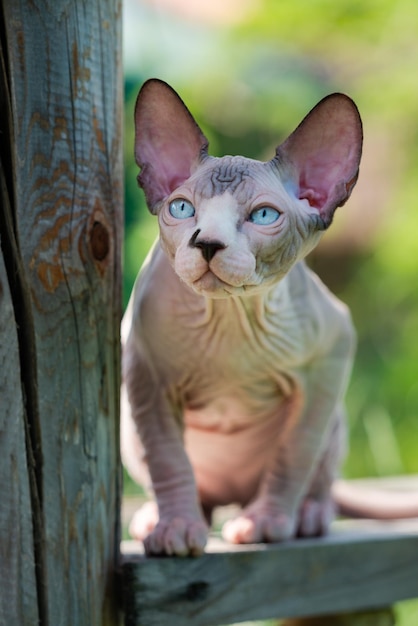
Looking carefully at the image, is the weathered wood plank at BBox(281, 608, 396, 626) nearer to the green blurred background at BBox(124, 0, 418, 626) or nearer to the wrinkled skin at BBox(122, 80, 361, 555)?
the wrinkled skin at BBox(122, 80, 361, 555)

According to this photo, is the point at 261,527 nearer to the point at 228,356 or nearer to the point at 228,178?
the point at 228,356

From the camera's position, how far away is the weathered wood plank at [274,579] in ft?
5.17

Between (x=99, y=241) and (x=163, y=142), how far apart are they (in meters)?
0.20

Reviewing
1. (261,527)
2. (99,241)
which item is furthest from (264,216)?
(261,527)

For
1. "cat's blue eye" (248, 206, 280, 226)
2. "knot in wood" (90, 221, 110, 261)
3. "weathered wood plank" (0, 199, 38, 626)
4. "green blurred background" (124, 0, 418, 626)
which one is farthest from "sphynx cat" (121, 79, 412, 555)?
"green blurred background" (124, 0, 418, 626)

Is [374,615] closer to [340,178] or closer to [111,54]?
[340,178]

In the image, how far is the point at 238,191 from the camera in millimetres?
1308

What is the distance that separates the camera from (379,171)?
5.74 meters

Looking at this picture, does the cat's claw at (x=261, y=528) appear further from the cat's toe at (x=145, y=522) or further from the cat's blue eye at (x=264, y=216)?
the cat's blue eye at (x=264, y=216)

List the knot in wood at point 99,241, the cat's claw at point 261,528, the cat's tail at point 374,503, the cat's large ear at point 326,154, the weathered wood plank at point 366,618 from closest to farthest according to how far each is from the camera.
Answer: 1. the cat's large ear at point 326,154
2. the knot in wood at point 99,241
3. the cat's claw at point 261,528
4. the weathered wood plank at point 366,618
5. the cat's tail at point 374,503

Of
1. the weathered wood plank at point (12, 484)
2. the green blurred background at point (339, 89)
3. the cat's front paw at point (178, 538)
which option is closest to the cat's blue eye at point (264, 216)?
the weathered wood plank at point (12, 484)

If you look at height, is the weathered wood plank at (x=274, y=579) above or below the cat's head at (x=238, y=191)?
below

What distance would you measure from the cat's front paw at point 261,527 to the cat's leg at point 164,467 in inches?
4.4

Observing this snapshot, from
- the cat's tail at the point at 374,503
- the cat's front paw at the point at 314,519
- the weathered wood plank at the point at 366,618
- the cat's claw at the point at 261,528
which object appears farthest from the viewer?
the cat's tail at the point at 374,503
